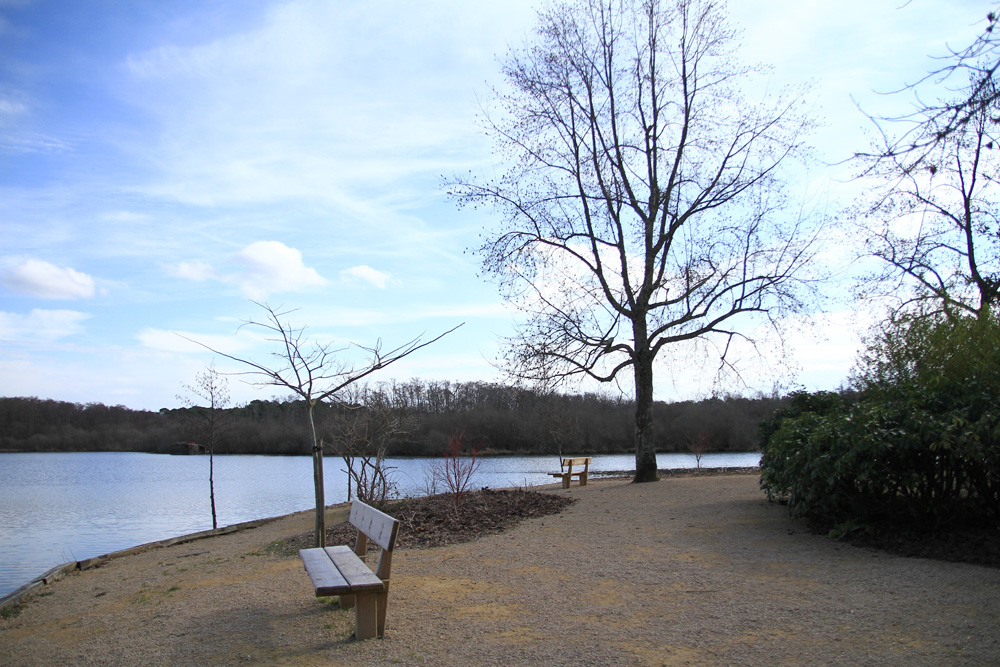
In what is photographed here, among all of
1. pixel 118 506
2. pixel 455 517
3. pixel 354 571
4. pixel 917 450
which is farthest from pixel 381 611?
pixel 118 506

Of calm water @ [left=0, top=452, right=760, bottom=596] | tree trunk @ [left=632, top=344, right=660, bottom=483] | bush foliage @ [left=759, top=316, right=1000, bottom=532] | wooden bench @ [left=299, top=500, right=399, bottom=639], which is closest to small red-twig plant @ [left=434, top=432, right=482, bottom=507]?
tree trunk @ [left=632, top=344, right=660, bottom=483]

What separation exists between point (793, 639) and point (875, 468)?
3.65 m

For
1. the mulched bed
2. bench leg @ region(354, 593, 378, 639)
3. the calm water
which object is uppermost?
bench leg @ region(354, 593, 378, 639)

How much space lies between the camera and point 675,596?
5.55 meters

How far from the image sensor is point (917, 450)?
7.20 meters

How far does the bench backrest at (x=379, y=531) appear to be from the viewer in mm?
4656

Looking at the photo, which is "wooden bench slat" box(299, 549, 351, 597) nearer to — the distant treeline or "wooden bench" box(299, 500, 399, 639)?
"wooden bench" box(299, 500, 399, 639)

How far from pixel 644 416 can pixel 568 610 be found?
34.5ft

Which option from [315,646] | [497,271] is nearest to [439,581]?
[315,646]

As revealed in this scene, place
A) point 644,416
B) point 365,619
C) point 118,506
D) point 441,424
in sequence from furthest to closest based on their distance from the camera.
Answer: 1. point 441,424
2. point 118,506
3. point 644,416
4. point 365,619

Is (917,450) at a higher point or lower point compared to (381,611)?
higher

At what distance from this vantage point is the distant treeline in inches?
814

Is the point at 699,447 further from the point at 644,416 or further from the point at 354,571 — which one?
the point at 354,571

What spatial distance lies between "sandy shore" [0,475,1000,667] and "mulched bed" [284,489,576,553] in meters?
0.69
